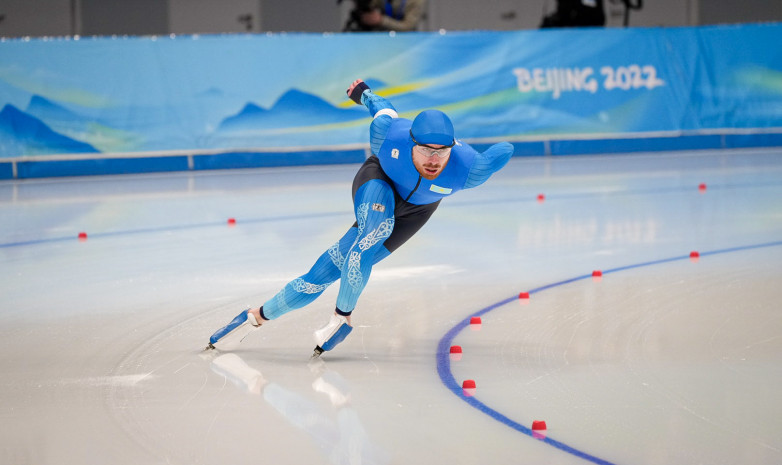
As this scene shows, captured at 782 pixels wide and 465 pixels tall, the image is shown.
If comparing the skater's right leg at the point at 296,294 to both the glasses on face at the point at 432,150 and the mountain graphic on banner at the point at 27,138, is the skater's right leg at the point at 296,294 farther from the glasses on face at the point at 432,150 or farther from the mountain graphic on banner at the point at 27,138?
the mountain graphic on banner at the point at 27,138

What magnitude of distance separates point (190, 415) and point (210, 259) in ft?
11.0

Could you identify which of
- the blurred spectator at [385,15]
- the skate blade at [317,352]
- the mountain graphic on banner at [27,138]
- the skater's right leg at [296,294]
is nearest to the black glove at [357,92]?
the skater's right leg at [296,294]

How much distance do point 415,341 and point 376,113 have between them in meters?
1.11

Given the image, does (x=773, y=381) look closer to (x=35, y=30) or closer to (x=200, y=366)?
(x=200, y=366)

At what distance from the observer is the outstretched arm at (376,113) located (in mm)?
4414

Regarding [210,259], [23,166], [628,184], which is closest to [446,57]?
[628,184]

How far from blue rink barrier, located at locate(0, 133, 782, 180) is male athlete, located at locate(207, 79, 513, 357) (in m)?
7.97

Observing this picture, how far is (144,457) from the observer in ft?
10.6

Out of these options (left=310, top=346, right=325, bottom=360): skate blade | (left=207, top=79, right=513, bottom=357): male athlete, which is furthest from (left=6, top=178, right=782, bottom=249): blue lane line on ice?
(left=310, top=346, right=325, bottom=360): skate blade

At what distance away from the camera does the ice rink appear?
337cm

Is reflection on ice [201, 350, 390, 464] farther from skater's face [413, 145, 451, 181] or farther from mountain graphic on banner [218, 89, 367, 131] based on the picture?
mountain graphic on banner [218, 89, 367, 131]

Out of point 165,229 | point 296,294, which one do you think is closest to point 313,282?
point 296,294

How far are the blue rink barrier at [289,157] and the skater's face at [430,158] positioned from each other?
8344 millimetres

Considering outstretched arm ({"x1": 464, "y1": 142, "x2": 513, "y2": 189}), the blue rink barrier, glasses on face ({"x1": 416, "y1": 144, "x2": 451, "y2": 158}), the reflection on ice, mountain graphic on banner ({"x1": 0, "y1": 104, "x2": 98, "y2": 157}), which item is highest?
mountain graphic on banner ({"x1": 0, "y1": 104, "x2": 98, "y2": 157})
